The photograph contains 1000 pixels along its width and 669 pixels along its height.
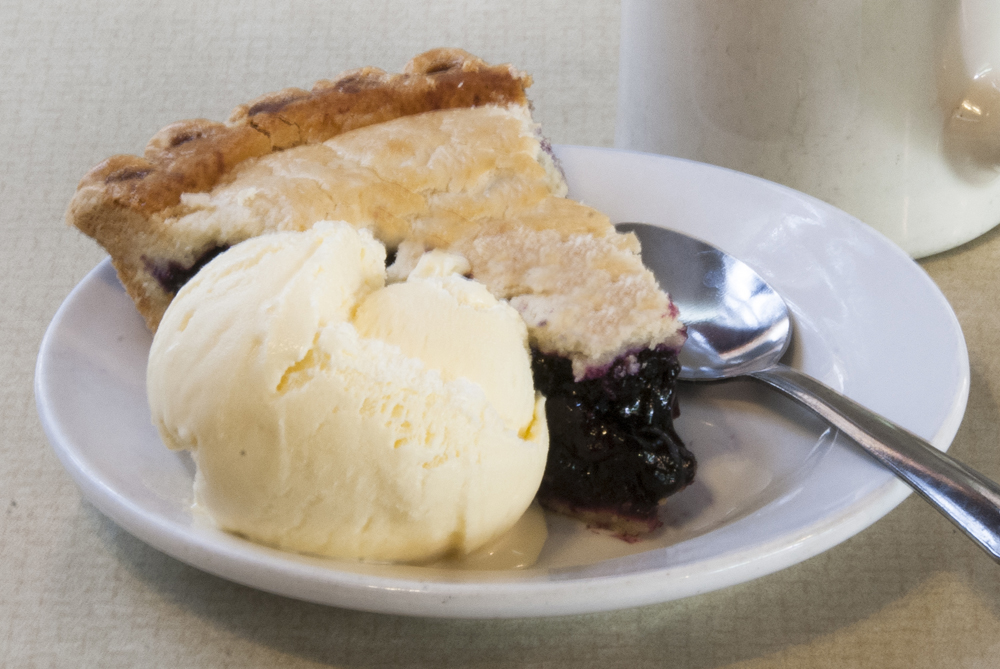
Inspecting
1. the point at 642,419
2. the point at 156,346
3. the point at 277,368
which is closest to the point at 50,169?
the point at 156,346

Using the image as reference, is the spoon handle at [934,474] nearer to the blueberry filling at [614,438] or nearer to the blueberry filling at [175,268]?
the blueberry filling at [614,438]

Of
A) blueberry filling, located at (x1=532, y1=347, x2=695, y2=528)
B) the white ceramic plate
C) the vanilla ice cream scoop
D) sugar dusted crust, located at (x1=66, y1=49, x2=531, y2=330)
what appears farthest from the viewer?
sugar dusted crust, located at (x1=66, y1=49, x2=531, y2=330)

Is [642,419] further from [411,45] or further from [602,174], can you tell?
[411,45]

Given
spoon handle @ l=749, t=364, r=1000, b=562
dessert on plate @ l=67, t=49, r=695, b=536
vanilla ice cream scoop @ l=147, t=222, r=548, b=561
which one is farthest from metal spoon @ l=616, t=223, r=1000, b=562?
vanilla ice cream scoop @ l=147, t=222, r=548, b=561

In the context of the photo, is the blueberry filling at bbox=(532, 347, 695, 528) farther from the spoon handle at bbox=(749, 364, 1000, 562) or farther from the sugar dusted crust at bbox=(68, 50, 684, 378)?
the spoon handle at bbox=(749, 364, 1000, 562)

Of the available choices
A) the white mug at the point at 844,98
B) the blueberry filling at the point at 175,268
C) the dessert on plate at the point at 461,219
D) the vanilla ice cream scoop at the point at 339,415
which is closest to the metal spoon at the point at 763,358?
the dessert on plate at the point at 461,219

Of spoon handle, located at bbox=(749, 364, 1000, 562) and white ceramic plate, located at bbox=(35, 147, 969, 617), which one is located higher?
spoon handle, located at bbox=(749, 364, 1000, 562)

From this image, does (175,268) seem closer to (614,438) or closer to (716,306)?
(614,438)

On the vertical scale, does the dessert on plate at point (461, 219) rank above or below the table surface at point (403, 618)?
above
